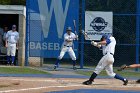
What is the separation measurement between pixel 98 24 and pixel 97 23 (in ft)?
0.23

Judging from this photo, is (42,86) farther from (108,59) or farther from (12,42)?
(12,42)

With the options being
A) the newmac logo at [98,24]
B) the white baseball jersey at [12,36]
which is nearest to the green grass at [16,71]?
the white baseball jersey at [12,36]

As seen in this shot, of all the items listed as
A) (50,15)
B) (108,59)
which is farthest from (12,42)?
(108,59)

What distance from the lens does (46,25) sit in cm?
2486

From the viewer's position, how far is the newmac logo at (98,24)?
24562 millimetres

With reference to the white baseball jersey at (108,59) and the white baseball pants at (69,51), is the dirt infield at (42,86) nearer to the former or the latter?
the white baseball jersey at (108,59)

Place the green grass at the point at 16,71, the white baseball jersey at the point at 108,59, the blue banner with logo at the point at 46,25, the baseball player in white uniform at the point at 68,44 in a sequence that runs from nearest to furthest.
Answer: the white baseball jersey at the point at 108,59 → the green grass at the point at 16,71 → the baseball player in white uniform at the point at 68,44 → the blue banner with logo at the point at 46,25

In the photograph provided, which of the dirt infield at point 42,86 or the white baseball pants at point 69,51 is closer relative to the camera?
the dirt infield at point 42,86

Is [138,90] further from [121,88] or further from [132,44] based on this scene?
[132,44]

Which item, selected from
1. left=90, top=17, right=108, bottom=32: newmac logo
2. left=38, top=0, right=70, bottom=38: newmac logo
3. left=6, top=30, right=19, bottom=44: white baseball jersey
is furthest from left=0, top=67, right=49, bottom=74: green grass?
left=90, top=17, right=108, bottom=32: newmac logo

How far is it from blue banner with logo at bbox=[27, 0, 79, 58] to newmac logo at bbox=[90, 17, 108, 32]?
1279mm

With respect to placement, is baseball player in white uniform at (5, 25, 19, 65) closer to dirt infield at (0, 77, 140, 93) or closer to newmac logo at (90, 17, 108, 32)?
newmac logo at (90, 17, 108, 32)

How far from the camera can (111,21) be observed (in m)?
24.6

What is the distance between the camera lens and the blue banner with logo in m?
24.8
